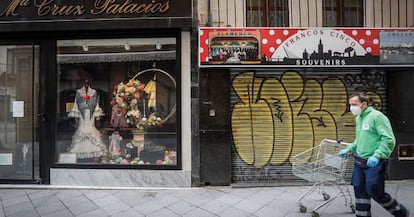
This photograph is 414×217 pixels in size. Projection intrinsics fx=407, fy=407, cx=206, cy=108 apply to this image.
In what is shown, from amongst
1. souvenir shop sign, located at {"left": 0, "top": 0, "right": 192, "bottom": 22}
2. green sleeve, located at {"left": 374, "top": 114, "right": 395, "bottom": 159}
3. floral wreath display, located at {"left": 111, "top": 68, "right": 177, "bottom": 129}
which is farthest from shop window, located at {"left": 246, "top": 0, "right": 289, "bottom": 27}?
green sleeve, located at {"left": 374, "top": 114, "right": 395, "bottom": 159}

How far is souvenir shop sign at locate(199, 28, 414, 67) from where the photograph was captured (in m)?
7.41

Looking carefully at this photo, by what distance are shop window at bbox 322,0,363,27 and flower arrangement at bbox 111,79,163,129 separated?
12.9ft

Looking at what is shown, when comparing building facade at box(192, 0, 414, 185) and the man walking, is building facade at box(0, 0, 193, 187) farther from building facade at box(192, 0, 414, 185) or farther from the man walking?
the man walking

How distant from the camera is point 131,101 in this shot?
7988 millimetres

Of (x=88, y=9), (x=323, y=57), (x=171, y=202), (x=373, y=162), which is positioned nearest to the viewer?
(x=373, y=162)

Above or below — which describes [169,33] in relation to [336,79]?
above

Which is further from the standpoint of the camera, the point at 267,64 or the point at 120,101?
the point at 120,101

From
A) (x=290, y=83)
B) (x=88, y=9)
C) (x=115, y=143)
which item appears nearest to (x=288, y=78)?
(x=290, y=83)

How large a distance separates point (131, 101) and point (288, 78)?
3095 millimetres

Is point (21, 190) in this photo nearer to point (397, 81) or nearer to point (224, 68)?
point (224, 68)

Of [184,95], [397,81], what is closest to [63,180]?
[184,95]

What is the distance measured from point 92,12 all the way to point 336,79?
15.8ft

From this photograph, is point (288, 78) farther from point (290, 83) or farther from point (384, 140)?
point (384, 140)

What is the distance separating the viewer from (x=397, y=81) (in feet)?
26.1
